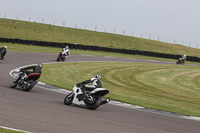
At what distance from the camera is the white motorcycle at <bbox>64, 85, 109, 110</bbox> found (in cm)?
1202

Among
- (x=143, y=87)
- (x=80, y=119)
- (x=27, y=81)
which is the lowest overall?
(x=143, y=87)

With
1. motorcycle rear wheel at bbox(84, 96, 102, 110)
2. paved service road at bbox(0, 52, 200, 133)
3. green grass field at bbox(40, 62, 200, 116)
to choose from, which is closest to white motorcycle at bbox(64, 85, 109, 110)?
motorcycle rear wheel at bbox(84, 96, 102, 110)

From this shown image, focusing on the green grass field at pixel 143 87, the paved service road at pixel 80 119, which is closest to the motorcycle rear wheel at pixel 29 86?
the paved service road at pixel 80 119

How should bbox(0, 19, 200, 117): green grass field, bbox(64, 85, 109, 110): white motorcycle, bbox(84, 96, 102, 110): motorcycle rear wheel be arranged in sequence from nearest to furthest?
bbox(64, 85, 109, 110): white motorcycle → bbox(84, 96, 102, 110): motorcycle rear wheel → bbox(0, 19, 200, 117): green grass field

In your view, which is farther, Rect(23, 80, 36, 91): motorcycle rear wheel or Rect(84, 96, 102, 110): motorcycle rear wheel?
Rect(23, 80, 36, 91): motorcycle rear wheel

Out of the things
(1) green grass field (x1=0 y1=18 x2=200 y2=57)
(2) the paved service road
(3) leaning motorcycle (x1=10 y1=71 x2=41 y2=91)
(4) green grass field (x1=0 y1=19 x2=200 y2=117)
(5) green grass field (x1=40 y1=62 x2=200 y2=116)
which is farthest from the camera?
(1) green grass field (x1=0 y1=18 x2=200 y2=57)

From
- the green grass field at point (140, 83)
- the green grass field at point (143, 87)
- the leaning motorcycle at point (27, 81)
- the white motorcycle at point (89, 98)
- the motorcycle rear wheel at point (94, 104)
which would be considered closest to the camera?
the white motorcycle at point (89, 98)

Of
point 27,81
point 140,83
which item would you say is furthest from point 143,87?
point 27,81

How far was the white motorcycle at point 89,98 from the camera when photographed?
473 inches

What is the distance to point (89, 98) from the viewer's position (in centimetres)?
1234

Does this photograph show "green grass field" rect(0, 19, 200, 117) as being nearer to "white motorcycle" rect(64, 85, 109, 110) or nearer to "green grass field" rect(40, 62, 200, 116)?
"green grass field" rect(40, 62, 200, 116)

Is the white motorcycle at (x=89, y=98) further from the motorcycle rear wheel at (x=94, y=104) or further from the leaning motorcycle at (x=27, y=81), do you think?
the leaning motorcycle at (x=27, y=81)

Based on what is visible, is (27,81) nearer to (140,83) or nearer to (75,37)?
(140,83)

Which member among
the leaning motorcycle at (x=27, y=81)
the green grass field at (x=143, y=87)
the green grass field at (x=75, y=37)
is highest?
the green grass field at (x=75, y=37)
